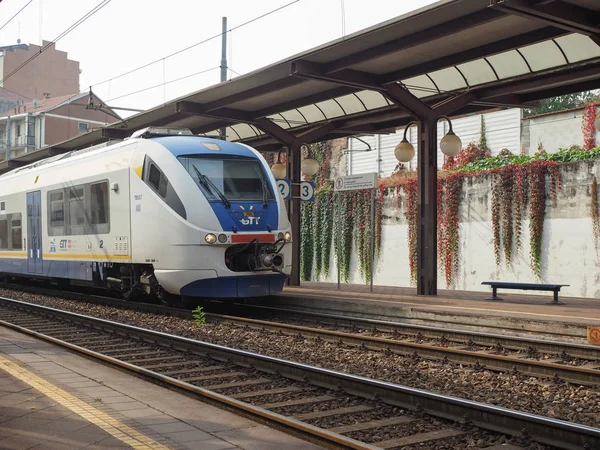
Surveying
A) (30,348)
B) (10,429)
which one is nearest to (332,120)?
(30,348)

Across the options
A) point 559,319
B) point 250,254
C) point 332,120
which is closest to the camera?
point 559,319

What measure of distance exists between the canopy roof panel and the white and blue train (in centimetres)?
226

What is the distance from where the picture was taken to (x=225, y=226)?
41.1ft

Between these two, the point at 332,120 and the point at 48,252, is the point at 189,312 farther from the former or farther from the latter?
the point at 332,120

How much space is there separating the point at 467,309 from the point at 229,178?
185 inches

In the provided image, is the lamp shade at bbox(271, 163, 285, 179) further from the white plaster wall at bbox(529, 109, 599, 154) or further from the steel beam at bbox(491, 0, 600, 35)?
the steel beam at bbox(491, 0, 600, 35)

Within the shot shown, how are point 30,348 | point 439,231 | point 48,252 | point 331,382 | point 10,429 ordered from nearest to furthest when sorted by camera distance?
point 10,429, point 331,382, point 30,348, point 48,252, point 439,231

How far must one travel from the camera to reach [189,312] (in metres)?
13.3

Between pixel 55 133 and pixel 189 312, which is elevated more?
pixel 55 133

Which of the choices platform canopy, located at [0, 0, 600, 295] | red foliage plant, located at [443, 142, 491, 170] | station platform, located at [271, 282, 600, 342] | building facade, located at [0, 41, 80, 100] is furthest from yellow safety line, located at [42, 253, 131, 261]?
building facade, located at [0, 41, 80, 100]

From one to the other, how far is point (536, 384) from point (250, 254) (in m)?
6.37

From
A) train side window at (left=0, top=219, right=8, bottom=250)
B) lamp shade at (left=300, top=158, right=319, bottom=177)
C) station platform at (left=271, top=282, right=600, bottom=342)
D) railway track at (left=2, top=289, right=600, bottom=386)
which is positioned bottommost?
railway track at (left=2, top=289, right=600, bottom=386)

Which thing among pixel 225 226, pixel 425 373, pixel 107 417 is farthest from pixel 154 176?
pixel 107 417

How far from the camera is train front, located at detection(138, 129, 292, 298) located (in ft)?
40.8
